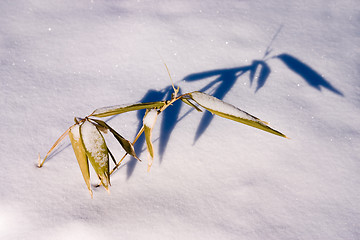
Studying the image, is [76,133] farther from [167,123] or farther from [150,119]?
[167,123]

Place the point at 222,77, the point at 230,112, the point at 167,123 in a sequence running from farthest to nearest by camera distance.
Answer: the point at 222,77 → the point at 167,123 → the point at 230,112

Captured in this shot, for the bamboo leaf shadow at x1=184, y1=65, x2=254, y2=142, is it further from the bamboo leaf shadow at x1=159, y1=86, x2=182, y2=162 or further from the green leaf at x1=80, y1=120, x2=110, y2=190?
the green leaf at x1=80, y1=120, x2=110, y2=190

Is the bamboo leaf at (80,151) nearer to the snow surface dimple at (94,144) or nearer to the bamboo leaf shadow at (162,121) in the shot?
the snow surface dimple at (94,144)

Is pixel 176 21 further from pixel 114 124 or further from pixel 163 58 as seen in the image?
pixel 114 124

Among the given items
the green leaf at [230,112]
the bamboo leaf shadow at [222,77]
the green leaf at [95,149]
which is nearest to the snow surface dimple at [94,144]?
the green leaf at [95,149]

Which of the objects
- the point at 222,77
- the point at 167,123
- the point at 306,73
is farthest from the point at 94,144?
the point at 306,73
